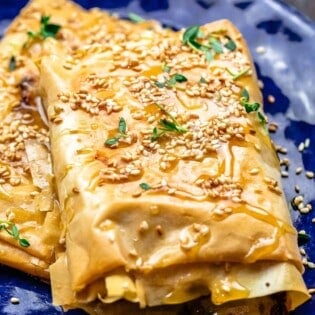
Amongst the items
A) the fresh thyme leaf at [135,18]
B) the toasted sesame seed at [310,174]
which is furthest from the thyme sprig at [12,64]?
the toasted sesame seed at [310,174]

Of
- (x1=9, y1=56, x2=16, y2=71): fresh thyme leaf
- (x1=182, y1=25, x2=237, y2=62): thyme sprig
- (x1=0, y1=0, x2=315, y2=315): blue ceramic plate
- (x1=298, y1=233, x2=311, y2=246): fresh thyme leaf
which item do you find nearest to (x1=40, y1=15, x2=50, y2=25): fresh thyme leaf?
(x1=9, y1=56, x2=16, y2=71): fresh thyme leaf

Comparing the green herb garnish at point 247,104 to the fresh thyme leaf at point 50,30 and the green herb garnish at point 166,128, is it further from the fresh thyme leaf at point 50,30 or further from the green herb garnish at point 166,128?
the fresh thyme leaf at point 50,30

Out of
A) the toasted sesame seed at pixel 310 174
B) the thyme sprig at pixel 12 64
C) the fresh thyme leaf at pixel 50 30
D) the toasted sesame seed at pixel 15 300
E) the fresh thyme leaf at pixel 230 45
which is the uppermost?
the fresh thyme leaf at pixel 230 45

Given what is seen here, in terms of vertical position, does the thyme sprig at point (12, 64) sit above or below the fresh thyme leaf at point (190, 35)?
below

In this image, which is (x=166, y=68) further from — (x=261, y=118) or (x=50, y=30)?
(x=50, y=30)

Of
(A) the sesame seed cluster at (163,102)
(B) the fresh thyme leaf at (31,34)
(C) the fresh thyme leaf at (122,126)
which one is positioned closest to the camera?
(A) the sesame seed cluster at (163,102)

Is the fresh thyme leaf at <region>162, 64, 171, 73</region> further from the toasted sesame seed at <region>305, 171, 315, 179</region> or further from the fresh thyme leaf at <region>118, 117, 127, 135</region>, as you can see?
the toasted sesame seed at <region>305, 171, 315, 179</region>

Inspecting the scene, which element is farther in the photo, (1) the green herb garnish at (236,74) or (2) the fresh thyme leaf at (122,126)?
(1) the green herb garnish at (236,74)
